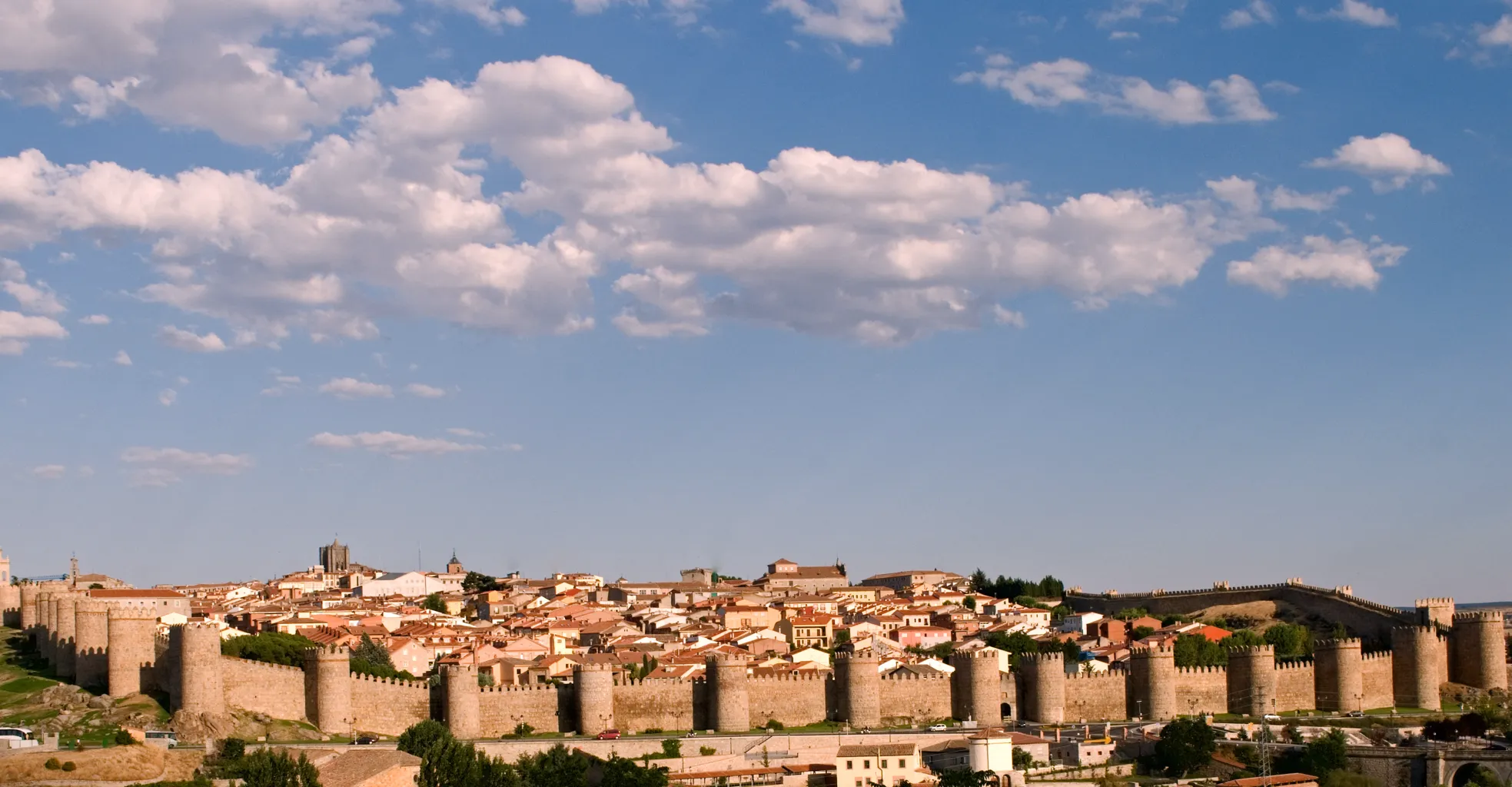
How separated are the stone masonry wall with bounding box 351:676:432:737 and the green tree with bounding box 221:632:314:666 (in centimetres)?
319

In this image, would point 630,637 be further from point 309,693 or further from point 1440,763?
point 1440,763

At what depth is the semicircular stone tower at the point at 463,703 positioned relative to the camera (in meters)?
45.8

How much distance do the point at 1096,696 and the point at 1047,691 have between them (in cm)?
179

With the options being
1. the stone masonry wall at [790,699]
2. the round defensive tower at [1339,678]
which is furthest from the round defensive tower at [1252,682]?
the stone masonry wall at [790,699]

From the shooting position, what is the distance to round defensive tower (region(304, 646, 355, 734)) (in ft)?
148

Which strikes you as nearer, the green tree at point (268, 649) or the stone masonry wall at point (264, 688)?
the stone masonry wall at point (264, 688)

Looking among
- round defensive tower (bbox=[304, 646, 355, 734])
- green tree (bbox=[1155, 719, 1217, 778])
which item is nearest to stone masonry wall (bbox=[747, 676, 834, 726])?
green tree (bbox=[1155, 719, 1217, 778])

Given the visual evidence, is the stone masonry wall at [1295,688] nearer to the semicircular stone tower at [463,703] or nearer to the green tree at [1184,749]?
the green tree at [1184,749]

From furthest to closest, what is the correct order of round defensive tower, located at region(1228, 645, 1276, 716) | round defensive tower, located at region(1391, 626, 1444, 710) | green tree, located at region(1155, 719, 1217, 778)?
round defensive tower, located at region(1391, 626, 1444, 710)
round defensive tower, located at region(1228, 645, 1276, 716)
green tree, located at region(1155, 719, 1217, 778)

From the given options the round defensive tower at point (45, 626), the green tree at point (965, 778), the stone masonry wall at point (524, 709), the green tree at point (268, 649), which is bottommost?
the green tree at point (965, 778)

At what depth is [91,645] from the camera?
47.5m

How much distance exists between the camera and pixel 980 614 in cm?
8194

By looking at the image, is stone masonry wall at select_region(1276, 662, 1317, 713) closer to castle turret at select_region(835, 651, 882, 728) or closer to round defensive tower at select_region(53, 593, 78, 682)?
castle turret at select_region(835, 651, 882, 728)

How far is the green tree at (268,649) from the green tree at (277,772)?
937 centimetres
